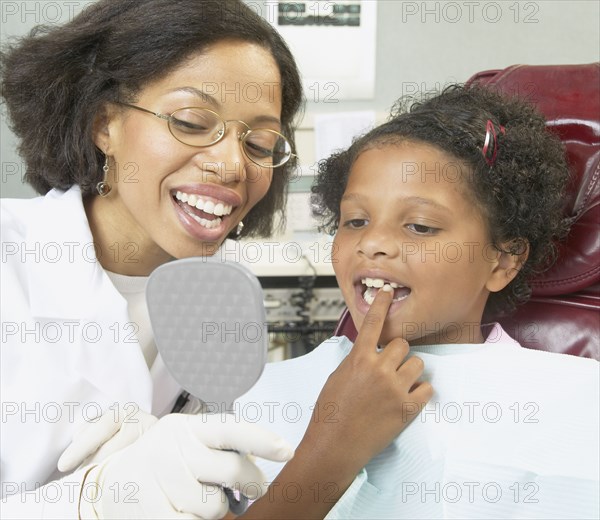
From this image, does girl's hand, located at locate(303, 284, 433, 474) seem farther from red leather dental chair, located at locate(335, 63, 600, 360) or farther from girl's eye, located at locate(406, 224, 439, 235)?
red leather dental chair, located at locate(335, 63, 600, 360)

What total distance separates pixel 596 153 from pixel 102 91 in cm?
91

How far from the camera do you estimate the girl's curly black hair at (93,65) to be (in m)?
1.14

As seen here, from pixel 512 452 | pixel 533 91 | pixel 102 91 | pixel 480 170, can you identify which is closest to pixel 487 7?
pixel 533 91

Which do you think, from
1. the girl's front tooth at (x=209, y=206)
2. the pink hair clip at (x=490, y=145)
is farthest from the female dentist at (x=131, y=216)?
the pink hair clip at (x=490, y=145)

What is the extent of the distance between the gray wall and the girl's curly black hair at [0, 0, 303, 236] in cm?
130

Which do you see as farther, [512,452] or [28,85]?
[28,85]

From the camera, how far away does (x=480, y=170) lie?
1135 millimetres

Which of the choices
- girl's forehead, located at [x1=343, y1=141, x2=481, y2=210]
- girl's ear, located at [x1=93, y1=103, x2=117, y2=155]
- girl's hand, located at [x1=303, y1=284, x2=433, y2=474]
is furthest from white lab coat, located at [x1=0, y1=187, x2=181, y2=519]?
girl's forehead, located at [x1=343, y1=141, x2=481, y2=210]

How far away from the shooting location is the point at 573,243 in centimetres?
122

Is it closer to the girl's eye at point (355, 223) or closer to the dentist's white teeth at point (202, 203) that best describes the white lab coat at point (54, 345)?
the dentist's white teeth at point (202, 203)

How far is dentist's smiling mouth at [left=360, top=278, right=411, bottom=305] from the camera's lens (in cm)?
107

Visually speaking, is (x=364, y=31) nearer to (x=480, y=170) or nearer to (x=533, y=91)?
(x=533, y=91)

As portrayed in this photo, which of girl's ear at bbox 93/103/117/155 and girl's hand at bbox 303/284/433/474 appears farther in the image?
girl's ear at bbox 93/103/117/155

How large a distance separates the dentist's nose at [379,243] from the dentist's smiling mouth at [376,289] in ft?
0.15
